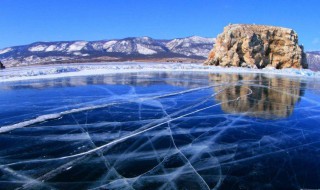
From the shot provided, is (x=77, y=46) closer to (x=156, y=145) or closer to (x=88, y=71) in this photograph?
(x=88, y=71)

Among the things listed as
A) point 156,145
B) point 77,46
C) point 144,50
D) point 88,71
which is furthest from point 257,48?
point 77,46

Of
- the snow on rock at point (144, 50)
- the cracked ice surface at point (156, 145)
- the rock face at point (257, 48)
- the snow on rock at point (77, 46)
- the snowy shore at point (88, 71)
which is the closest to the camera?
the cracked ice surface at point (156, 145)

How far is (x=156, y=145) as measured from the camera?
6.10 metres

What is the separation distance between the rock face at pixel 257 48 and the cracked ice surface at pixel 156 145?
96.7 feet

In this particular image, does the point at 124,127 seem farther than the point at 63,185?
Yes

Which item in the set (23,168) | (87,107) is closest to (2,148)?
(23,168)

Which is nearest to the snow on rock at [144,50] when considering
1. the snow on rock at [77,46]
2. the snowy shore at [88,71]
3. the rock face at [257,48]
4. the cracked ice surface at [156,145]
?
the snow on rock at [77,46]

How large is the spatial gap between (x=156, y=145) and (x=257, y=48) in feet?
120

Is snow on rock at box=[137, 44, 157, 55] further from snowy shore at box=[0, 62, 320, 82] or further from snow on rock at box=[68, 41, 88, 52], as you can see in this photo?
snowy shore at box=[0, 62, 320, 82]

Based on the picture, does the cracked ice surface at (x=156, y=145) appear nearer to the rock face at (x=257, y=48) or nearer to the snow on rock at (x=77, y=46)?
the rock face at (x=257, y=48)

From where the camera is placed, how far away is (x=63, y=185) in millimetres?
4258

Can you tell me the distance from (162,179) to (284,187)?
165cm

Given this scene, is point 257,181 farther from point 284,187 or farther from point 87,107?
point 87,107

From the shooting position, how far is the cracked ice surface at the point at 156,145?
4508 millimetres
